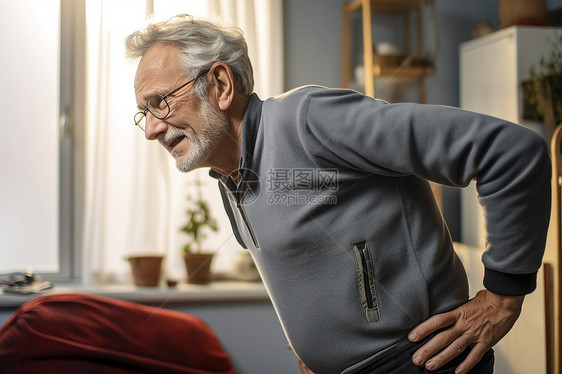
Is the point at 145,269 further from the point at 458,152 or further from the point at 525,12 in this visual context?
the point at 525,12

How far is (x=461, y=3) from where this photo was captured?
199 cm

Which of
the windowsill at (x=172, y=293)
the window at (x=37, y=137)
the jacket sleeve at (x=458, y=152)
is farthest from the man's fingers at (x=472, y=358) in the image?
the window at (x=37, y=137)

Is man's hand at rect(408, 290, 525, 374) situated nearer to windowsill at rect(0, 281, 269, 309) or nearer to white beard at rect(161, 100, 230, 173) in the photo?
white beard at rect(161, 100, 230, 173)

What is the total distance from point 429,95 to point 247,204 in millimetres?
1348

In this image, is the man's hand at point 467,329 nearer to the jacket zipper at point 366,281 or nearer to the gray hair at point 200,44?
the jacket zipper at point 366,281

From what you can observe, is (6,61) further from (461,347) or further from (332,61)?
(461,347)

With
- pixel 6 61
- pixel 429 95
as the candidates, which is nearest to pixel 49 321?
pixel 6 61

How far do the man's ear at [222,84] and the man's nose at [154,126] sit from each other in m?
0.09

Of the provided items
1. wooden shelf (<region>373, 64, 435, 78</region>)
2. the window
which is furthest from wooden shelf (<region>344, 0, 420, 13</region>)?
the window

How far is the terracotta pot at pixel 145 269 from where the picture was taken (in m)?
1.67

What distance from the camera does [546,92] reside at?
5.40 feet

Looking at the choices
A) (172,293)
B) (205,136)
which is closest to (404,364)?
(205,136)

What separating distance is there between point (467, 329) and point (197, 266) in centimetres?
110

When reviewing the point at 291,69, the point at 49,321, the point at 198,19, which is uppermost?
the point at 291,69
